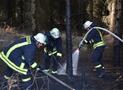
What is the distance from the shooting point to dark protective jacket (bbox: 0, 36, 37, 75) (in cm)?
1063

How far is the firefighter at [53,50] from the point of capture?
1411 centimetres

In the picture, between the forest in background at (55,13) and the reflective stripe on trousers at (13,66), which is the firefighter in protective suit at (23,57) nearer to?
the reflective stripe on trousers at (13,66)

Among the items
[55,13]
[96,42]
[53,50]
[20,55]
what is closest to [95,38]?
[96,42]

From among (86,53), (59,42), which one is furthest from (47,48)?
(86,53)

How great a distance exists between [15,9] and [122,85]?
17877 millimetres

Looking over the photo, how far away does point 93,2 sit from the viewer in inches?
1084

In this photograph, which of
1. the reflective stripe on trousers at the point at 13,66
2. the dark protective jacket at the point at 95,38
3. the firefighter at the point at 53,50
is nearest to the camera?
the reflective stripe on trousers at the point at 13,66

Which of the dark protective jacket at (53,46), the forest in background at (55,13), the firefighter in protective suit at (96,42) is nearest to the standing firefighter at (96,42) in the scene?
the firefighter in protective suit at (96,42)

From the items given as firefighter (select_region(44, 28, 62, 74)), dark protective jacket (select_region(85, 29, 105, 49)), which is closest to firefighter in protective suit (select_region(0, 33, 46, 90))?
firefighter (select_region(44, 28, 62, 74))

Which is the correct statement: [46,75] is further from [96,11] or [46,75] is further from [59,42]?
[96,11]

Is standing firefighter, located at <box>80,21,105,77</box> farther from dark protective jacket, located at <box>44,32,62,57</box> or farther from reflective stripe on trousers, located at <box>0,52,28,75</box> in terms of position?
reflective stripe on trousers, located at <box>0,52,28,75</box>

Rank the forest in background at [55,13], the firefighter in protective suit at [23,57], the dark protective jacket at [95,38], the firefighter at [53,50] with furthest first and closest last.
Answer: the forest in background at [55,13], the dark protective jacket at [95,38], the firefighter at [53,50], the firefighter in protective suit at [23,57]

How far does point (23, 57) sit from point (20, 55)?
102mm

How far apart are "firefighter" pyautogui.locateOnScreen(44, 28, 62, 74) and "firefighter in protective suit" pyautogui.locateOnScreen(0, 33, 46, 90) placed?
3.05m
